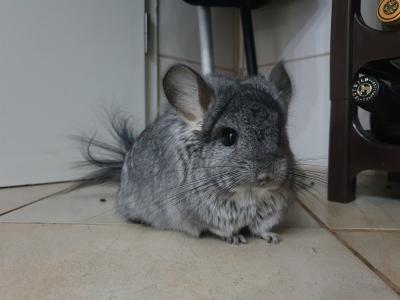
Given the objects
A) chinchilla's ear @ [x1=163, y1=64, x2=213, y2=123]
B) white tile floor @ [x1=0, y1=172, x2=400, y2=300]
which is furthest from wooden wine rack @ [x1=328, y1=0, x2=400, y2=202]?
chinchilla's ear @ [x1=163, y1=64, x2=213, y2=123]

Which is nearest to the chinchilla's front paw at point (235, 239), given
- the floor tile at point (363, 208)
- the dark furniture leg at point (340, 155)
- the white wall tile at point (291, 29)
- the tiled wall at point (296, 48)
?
the floor tile at point (363, 208)

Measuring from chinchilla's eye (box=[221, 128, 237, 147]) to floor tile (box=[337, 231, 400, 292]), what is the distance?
1.14 ft

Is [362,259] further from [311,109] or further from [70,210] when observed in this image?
[311,109]

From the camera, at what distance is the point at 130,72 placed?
181 cm

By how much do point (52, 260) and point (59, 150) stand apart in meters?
0.93

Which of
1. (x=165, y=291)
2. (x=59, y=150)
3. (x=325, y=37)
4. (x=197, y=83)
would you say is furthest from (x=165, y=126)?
(x=325, y=37)

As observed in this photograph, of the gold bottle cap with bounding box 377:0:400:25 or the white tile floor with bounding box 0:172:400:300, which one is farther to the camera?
the gold bottle cap with bounding box 377:0:400:25

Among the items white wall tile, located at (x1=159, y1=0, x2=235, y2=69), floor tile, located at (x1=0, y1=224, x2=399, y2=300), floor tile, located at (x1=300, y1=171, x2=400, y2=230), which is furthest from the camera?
white wall tile, located at (x1=159, y1=0, x2=235, y2=69)

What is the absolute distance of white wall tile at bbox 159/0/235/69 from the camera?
195 cm

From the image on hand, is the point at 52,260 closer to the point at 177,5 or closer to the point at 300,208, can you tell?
the point at 300,208

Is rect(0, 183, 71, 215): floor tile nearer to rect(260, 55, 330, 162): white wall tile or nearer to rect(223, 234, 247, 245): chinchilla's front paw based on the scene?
rect(223, 234, 247, 245): chinchilla's front paw

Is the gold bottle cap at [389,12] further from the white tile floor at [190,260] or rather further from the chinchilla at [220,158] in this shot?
the white tile floor at [190,260]

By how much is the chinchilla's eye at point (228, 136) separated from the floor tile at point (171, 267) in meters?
0.23

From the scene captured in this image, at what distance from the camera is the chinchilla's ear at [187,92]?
854 mm
